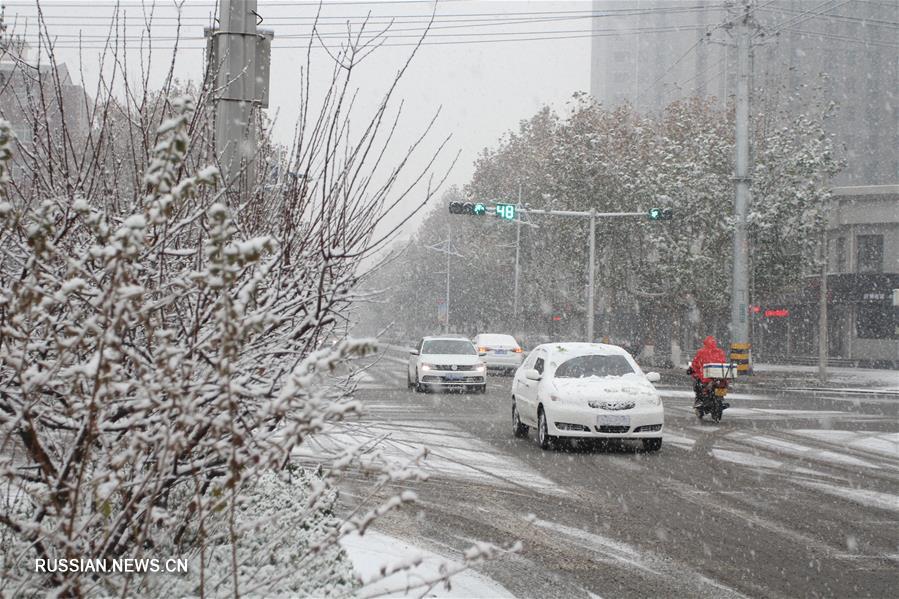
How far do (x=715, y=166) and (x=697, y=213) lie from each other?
242 centimetres

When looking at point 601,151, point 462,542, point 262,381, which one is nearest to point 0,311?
point 262,381

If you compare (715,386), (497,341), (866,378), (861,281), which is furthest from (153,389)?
(861,281)

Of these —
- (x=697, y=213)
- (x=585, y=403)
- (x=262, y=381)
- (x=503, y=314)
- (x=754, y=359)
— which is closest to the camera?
(x=262, y=381)

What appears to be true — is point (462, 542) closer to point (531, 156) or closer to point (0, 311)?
point (0, 311)

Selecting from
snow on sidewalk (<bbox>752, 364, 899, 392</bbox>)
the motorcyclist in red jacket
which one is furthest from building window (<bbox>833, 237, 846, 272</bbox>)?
the motorcyclist in red jacket

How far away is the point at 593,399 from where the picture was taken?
14.0 m

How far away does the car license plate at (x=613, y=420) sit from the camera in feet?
45.5

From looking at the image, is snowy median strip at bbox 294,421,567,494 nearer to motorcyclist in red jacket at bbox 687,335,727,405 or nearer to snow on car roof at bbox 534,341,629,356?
snow on car roof at bbox 534,341,629,356

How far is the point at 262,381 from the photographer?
15.3ft

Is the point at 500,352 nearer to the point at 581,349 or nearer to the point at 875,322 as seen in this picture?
the point at 581,349

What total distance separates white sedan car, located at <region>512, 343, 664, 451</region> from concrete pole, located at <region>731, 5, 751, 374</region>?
16.3 metres

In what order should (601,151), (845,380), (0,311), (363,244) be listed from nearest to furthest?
1. (0,311)
2. (363,244)
3. (845,380)
4. (601,151)

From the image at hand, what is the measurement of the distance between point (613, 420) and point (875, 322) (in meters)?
39.4

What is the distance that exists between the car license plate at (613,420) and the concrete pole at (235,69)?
25.1ft
